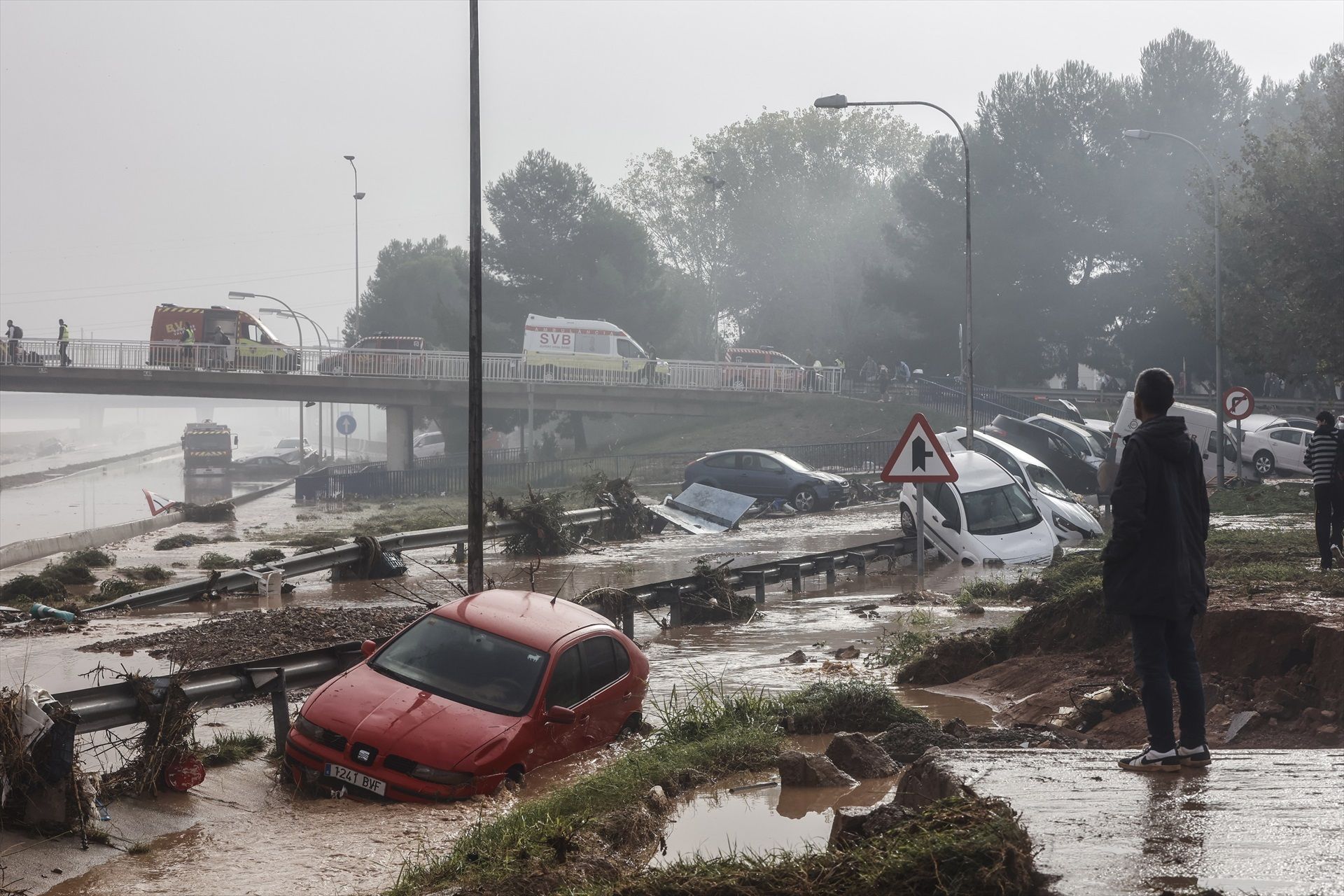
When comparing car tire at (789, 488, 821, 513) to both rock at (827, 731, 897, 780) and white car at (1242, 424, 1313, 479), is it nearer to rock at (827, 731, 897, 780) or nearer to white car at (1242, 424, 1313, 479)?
white car at (1242, 424, 1313, 479)

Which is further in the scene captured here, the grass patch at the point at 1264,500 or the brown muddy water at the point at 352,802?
the grass patch at the point at 1264,500

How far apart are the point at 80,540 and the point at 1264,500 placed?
24898mm

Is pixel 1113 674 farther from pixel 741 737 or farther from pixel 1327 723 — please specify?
pixel 741 737

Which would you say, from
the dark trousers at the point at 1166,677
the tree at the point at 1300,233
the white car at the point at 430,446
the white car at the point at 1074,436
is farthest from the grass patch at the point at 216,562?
the white car at the point at 430,446

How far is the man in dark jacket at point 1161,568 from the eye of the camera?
578 centimetres

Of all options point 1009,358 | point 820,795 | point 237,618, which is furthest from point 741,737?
point 1009,358

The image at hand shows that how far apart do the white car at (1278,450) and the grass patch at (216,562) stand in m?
27.4

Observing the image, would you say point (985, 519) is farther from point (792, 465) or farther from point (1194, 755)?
point (1194, 755)

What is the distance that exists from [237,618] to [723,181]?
72.8m

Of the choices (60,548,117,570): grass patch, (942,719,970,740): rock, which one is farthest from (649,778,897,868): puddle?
(60,548,117,570): grass patch

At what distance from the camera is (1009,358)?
192ft

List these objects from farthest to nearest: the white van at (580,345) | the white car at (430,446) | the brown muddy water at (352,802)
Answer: the white car at (430,446) < the white van at (580,345) < the brown muddy water at (352,802)

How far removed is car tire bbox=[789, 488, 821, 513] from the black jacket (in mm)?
25624

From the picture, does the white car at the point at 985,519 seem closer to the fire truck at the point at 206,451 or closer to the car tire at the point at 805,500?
the car tire at the point at 805,500
